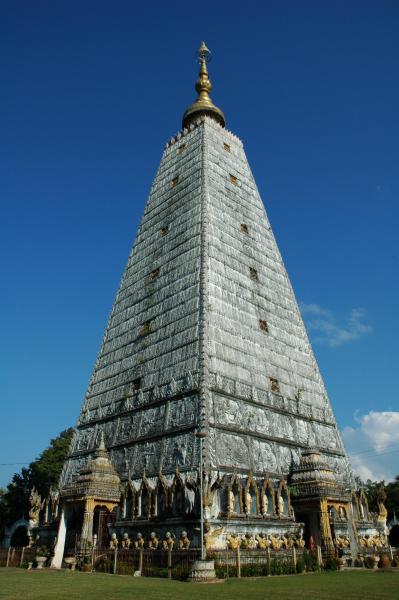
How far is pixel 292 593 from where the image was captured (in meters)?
10.6

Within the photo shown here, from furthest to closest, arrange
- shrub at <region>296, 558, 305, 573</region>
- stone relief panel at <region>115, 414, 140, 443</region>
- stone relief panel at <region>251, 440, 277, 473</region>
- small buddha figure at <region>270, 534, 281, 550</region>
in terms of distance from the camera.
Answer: stone relief panel at <region>115, 414, 140, 443</region>, stone relief panel at <region>251, 440, 277, 473</region>, small buddha figure at <region>270, 534, 281, 550</region>, shrub at <region>296, 558, 305, 573</region>

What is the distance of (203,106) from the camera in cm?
4222

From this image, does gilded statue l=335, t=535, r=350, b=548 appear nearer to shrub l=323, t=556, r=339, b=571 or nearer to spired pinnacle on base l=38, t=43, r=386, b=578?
spired pinnacle on base l=38, t=43, r=386, b=578

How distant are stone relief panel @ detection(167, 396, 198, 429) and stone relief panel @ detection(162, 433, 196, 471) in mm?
665

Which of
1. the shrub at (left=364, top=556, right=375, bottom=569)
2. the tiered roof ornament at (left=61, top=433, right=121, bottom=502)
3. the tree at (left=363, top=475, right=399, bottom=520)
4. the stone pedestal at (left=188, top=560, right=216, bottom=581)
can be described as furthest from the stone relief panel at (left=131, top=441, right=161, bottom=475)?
the tree at (left=363, top=475, right=399, bottom=520)

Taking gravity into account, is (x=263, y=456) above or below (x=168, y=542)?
above

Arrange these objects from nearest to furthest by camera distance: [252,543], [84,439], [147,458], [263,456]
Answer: [252,543]
[263,456]
[147,458]
[84,439]

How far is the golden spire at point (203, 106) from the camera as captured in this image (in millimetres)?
42116

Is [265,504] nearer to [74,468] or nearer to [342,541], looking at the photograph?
[342,541]

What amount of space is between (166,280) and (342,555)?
17424 mm

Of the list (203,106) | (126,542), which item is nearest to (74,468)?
(126,542)

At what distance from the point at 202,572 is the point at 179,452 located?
7.84 m

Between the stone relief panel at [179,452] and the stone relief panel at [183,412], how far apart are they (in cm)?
67

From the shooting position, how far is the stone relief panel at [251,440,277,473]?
22781 mm
